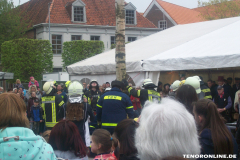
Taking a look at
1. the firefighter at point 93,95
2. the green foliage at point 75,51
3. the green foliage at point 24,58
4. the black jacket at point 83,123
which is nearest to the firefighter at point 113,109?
the black jacket at point 83,123

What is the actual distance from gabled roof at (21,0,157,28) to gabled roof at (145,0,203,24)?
12.6 ft

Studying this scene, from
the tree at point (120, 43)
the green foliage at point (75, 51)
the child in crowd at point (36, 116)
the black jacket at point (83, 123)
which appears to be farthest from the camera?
the green foliage at point (75, 51)

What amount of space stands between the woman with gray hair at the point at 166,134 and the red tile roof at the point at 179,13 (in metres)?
35.6

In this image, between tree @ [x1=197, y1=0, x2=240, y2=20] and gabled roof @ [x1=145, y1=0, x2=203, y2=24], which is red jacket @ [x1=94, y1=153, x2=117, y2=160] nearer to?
tree @ [x1=197, y1=0, x2=240, y2=20]

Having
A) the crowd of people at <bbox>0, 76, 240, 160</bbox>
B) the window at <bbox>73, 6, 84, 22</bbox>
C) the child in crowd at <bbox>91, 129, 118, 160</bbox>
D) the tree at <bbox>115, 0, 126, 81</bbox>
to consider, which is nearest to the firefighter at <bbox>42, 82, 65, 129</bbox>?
the crowd of people at <bbox>0, 76, 240, 160</bbox>

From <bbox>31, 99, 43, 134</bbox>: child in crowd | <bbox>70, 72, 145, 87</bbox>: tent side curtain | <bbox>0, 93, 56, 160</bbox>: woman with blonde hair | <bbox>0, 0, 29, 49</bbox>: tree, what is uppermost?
<bbox>0, 0, 29, 49</bbox>: tree

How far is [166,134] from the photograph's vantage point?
175cm

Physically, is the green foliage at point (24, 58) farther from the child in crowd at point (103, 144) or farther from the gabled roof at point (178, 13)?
the child in crowd at point (103, 144)

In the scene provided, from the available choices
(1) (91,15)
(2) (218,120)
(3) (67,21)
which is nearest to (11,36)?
(3) (67,21)

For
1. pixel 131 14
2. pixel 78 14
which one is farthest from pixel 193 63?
pixel 131 14

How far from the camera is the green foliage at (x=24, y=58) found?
82.8 ft

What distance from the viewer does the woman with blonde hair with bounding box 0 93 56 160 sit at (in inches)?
78.7

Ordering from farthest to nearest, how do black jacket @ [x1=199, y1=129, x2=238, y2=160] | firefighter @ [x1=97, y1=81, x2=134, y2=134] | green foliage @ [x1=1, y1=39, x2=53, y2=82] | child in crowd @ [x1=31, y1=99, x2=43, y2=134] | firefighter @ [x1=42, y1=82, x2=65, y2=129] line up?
green foliage @ [x1=1, y1=39, x2=53, y2=82] < child in crowd @ [x1=31, y1=99, x2=43, y2=134] < firefighter @ [x1=42, y1=82, x2=65, y2=129] < firefighter @ [x1=97, y1=81, x2=134, y2=134] < black jacket @ [x1=199, y1=129, x2=238, y2=160]

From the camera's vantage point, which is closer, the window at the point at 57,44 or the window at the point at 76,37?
the window at the point at 57,44
